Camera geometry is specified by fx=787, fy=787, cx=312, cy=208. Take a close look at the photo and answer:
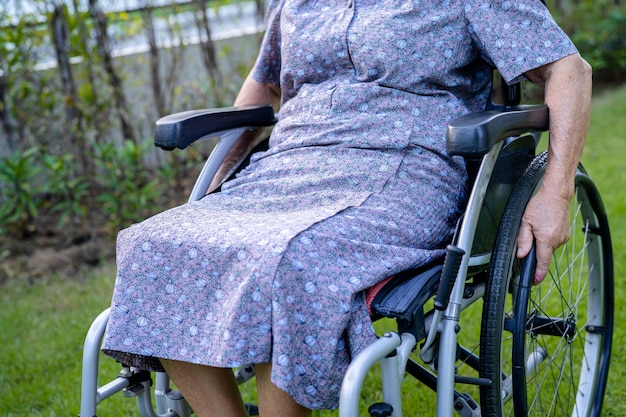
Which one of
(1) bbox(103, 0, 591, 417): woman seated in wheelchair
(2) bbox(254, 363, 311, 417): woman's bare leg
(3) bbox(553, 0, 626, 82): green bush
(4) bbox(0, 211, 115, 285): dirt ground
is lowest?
(4) bbox(0, 211, 115, 285): dirt ground

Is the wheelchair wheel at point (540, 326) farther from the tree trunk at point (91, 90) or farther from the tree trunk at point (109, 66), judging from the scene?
the tree trunk at point (109, 66)

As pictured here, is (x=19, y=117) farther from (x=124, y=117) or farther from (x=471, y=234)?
(x=471, y=234)

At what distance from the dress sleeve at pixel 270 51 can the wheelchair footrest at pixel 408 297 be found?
929 millimetres

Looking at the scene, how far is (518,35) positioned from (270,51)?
77 cm

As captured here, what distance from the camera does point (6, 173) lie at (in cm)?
414

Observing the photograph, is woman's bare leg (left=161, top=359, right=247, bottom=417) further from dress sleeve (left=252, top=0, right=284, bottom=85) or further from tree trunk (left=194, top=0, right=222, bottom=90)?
tree trunk (left=194, top=0, right=222, bottom=90)

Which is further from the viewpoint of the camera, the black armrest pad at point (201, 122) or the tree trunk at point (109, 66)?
the tree trunk at point (109, 66)

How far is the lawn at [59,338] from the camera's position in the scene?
2566 mm

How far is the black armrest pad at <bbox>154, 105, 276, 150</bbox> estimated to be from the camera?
76.7 inches

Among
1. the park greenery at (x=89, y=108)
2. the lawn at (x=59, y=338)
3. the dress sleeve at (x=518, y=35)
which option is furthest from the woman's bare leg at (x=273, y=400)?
the park greenery at (x=89, y=108)

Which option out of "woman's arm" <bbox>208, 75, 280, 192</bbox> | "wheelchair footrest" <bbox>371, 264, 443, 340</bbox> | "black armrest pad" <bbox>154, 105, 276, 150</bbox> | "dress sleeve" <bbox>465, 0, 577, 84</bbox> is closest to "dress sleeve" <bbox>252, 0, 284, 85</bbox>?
"woman's arm" <bbox>208, 75, 280, 192</bbox>

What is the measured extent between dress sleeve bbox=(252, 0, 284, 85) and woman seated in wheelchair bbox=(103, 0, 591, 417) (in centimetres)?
7

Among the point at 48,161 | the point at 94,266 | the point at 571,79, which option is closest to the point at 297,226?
the point at 571,79

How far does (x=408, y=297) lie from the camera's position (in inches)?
58.7
